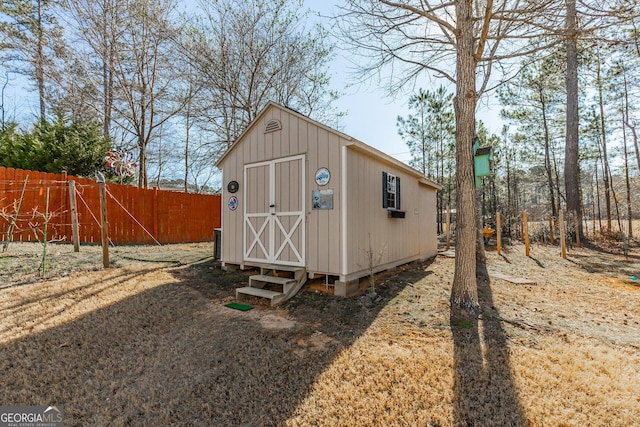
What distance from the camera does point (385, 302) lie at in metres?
4.38

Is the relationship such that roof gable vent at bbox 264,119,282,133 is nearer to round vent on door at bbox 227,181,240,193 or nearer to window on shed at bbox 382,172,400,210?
round vent on door at bbox 227,181,240,193

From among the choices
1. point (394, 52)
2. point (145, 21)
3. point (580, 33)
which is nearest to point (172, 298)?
point (394, 52)

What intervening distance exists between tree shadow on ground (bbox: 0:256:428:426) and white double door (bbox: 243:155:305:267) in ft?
3.59

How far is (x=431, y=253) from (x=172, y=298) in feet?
23.2

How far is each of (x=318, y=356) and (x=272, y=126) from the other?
409 centimetres

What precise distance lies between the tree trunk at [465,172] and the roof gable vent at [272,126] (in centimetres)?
302

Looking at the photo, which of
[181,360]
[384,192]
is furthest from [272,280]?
[384,192]

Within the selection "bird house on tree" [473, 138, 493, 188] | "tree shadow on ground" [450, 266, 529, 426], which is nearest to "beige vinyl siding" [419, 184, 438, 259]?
"bird house on tree" [473, 138, 493, 188]

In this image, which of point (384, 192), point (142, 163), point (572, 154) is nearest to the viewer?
point (384, 192)

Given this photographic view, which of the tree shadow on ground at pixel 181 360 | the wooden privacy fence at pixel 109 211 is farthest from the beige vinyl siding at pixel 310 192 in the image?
the wooden privacy fence at pixel 109 211

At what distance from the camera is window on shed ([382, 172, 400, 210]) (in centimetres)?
578

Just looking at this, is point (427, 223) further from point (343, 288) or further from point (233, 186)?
point (233, 186)

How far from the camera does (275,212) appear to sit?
17.4ft

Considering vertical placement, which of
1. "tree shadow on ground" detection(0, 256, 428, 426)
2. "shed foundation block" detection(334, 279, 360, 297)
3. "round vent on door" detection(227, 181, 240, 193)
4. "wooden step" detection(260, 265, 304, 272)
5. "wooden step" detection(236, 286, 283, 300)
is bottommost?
"tree shadow on ground" detection(0, 256, 428, 426)
